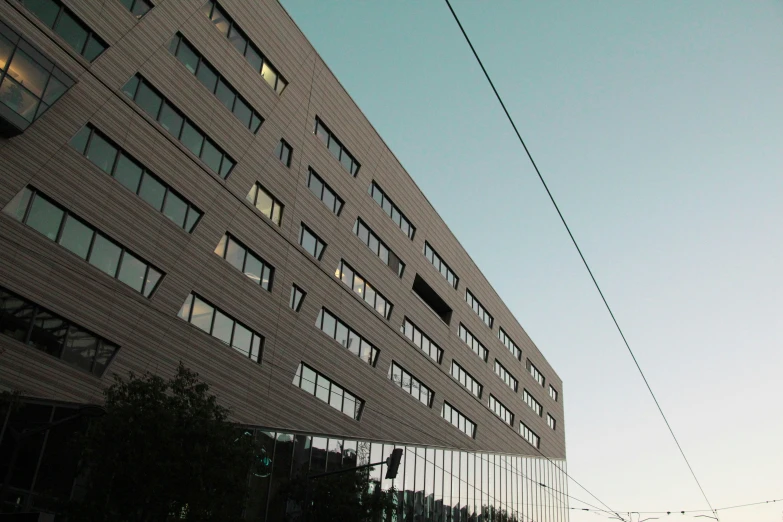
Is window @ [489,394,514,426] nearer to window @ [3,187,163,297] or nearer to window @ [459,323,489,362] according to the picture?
window @ [459,323,489,362]

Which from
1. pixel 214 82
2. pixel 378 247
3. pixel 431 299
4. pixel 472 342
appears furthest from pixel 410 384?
pixel 214 82

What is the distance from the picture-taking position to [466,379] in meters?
50.0

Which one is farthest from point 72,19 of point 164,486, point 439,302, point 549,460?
point 549,460

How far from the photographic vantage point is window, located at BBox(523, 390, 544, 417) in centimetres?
6269

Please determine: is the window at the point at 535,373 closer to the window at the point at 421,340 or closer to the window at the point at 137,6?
the window at the point at 421,340

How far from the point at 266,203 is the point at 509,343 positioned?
35166mm

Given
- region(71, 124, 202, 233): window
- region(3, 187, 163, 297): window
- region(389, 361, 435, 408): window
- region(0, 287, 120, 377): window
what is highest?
region(71, 124, 202, 233): window

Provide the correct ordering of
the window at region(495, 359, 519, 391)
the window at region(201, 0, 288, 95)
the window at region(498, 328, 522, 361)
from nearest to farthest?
the window at region(201, 0, 288, 95) < the window at region(495, 359, 519, 391) < the window at region(498, 328, 522, 361)

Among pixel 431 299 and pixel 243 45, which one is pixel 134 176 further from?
pixel 431 299

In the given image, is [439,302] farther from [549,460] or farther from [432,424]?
[549,460]

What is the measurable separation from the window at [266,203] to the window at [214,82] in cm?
279

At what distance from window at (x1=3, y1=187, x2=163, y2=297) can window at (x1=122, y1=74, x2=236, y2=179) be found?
539 centimetres

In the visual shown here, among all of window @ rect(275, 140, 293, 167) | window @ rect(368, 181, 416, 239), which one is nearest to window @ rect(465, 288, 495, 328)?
window @ rect(368, 181, 416, 239)

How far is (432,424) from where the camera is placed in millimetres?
43594
